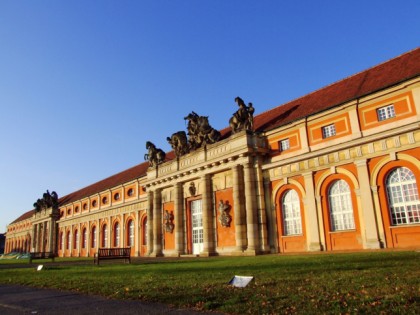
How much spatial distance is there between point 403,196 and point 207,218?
47.1 ft

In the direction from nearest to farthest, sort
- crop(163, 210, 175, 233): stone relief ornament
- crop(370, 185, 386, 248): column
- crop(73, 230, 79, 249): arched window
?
1. crop(370, 185, 386, 248): column
2. crop(163, 210, 175, 233): stone relief ornament
3. crop(73, 230, 79, 249): arched window

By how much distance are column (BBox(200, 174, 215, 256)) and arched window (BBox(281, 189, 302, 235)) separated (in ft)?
20.7

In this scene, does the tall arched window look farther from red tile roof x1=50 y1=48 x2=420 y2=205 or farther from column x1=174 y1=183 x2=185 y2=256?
red tile roof x1=50 y1=48 x2=420 y2=205

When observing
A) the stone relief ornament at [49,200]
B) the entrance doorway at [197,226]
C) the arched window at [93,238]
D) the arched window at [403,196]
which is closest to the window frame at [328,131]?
the arched window at [403,196]

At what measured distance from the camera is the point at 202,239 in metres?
30.4

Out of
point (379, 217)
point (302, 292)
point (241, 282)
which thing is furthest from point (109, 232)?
point (302, 292)

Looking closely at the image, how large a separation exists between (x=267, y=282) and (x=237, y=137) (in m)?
18.4

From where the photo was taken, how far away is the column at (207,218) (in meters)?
28.2

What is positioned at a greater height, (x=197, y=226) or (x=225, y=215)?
(x=225, y=215)

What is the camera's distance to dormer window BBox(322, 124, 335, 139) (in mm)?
22844

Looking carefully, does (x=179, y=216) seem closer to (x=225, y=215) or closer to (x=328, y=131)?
(x=225, y=215)

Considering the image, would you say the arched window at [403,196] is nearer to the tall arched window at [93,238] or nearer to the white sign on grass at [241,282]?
the white sign on grass at [241,282]

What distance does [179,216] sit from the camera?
32.1 m

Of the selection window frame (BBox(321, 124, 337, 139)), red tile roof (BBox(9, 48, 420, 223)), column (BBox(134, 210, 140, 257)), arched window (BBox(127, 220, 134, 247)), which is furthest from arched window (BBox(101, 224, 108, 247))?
window frame (BBox(321, 124, 337, 139))
